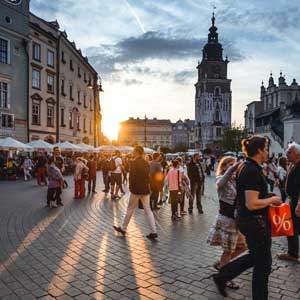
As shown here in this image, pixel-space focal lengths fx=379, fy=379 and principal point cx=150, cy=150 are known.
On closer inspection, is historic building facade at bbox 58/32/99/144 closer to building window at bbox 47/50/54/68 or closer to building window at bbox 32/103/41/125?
building window at bbox 47/50/54/68

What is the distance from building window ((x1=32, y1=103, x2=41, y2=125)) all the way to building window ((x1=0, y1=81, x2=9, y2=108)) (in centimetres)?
382

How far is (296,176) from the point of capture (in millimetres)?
6609

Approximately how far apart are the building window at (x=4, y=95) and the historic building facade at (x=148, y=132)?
127621mm

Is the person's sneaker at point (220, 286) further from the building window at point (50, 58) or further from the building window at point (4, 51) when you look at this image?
the building window at point (50, 58)

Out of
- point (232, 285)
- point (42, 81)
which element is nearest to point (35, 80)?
point (42, 81)

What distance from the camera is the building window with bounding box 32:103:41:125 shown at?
35278mm

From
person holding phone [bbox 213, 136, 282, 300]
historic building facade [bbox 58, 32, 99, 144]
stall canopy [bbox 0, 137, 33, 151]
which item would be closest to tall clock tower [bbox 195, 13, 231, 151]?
historic building facade [bbox 58, 32, 99, 144]

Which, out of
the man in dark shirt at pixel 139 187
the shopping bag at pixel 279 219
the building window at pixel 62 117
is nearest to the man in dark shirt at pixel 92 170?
the man in dark shirt at pixel 139 187

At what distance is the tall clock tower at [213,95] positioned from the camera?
113 meters

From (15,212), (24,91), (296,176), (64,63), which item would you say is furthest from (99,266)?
(64,63)

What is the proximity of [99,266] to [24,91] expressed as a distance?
3041 cm

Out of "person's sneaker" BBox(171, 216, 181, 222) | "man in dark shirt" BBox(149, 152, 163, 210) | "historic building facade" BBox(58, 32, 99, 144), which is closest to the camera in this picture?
"person's sneaker" BBox(171, 216, 181, 222)

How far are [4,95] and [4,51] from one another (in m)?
3.68

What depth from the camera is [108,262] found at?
646 cm
